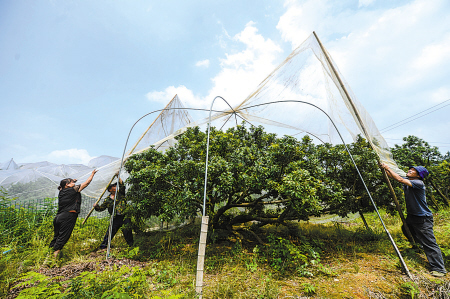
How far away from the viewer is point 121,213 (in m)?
4.75

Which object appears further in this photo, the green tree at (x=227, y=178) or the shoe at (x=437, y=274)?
the green tree at (x=227, y=178)

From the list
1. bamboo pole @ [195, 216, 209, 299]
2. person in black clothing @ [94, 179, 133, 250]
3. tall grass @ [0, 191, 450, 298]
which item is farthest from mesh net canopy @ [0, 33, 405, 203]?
bamboo pole @ [195, 216, 209, 299]

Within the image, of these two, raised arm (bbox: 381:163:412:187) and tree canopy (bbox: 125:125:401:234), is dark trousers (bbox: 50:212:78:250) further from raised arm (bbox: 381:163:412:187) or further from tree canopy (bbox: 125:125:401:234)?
raised arm (bbox: 381:163:412:187)

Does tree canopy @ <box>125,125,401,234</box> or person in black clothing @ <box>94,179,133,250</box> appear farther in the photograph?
person in black clothing @ <box>94,179,133,250</box>

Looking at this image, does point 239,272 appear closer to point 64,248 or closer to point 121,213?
point 121,213

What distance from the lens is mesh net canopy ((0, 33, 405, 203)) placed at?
4180 mm

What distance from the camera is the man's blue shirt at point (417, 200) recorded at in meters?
3.55

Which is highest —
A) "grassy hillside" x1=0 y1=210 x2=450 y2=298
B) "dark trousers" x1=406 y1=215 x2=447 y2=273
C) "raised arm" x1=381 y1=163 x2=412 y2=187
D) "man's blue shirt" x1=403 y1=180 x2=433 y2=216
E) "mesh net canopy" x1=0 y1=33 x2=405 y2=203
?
"mesh net canopy" x1=0 y1=33 x2=405 y2=203

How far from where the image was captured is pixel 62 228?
4270mm

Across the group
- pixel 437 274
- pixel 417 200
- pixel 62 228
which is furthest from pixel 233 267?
pixel 62 228

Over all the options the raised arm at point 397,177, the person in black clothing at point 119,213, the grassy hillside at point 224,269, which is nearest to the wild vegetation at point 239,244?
the grassy hillside at point 224,269

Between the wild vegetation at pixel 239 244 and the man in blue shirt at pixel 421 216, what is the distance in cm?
25

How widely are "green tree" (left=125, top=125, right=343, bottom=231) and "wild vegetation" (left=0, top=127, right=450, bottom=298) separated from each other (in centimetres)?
2

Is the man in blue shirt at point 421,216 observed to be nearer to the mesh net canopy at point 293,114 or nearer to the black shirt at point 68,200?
the mesh net canopy at point 293,114
